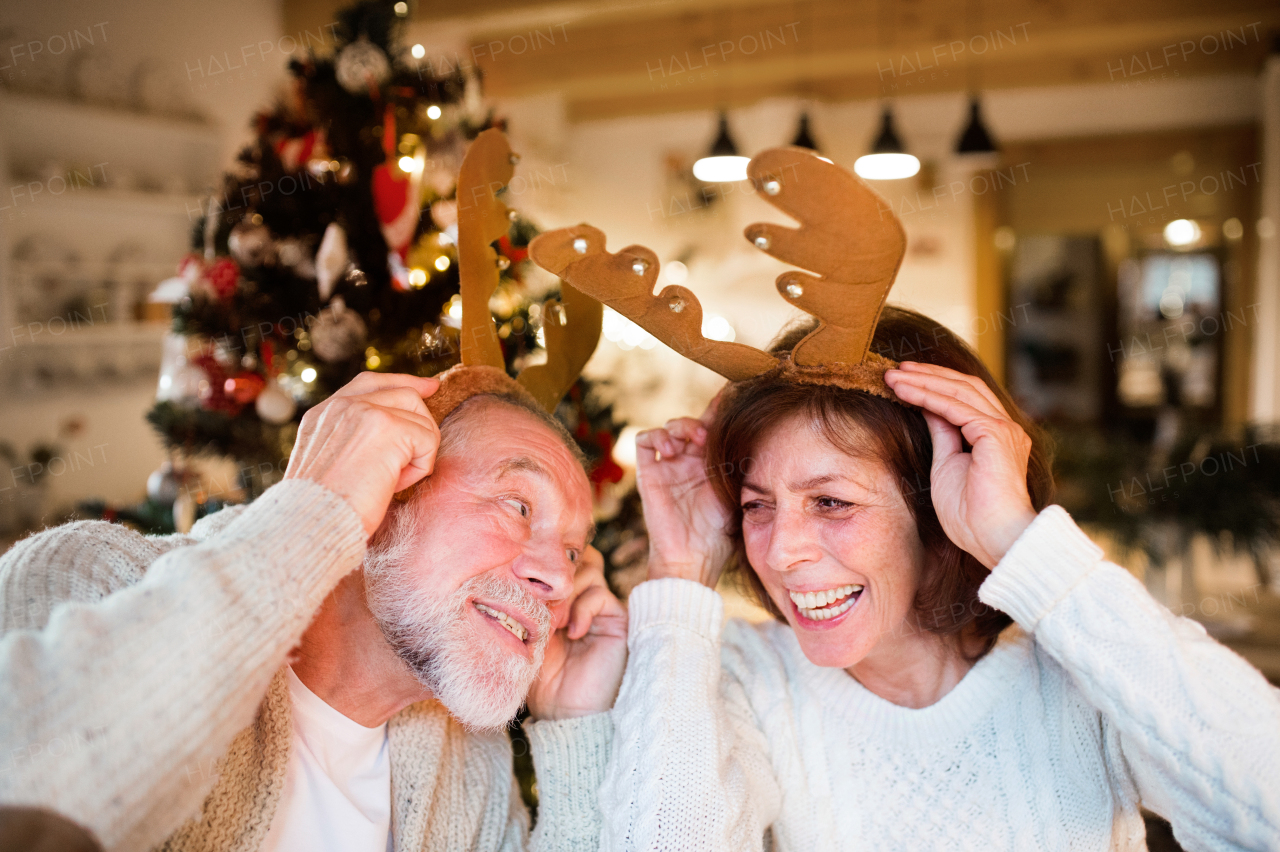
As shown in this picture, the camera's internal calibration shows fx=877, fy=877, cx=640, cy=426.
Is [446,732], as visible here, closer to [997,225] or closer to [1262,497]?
[1262,497]

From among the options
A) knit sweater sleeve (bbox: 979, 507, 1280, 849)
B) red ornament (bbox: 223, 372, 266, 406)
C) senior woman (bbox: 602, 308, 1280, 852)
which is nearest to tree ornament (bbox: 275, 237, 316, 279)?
red ornament (bbox: 223, 372, 266, 406)

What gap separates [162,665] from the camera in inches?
31.5

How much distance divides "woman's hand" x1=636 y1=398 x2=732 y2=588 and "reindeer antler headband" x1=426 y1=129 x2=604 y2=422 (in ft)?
0.66

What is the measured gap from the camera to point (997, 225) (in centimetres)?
589

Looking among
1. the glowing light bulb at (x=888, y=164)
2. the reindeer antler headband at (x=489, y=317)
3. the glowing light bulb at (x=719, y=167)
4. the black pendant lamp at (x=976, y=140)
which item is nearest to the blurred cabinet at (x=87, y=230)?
the reindeer antler headband at (x=489, y=317)

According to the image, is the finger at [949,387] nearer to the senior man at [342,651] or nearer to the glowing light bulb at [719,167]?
the senior man at [342,651]

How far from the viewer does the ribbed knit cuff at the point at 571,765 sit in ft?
4.25

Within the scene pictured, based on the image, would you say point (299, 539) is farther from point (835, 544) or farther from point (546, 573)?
point (835, 544)

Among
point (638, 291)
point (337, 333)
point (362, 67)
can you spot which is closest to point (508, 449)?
point (638, 291)

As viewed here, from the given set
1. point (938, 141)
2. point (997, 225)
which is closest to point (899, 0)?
point (938, 141)

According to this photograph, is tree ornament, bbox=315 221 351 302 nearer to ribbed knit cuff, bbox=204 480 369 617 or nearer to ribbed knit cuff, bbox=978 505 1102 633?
ribbed knit cuff, bbox=204 480 369 617

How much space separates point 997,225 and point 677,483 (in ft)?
16.9

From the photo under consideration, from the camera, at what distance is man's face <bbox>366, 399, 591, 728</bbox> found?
1.18m

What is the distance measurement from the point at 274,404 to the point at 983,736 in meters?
1.55
